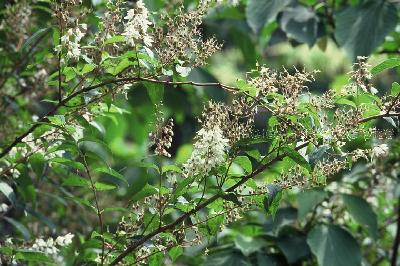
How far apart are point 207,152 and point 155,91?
0.91 ft

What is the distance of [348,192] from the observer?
2.35m

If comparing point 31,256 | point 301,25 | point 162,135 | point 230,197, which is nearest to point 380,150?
point 230,197

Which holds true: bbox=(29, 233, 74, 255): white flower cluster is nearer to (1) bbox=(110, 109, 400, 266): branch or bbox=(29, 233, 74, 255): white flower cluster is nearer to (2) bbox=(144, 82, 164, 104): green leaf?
(1) bbox=(110, 109, 400, 266): branch

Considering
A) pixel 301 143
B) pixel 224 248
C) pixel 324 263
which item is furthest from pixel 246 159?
pixel 224 248

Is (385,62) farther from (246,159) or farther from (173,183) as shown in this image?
(173,183)

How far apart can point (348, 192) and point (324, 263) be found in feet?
0.80

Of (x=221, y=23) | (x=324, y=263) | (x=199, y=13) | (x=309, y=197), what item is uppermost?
(x=221, y=23)

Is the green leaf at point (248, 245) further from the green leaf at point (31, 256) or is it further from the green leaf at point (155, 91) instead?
the green leaf at point (155, 91)

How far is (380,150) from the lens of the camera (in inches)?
67.2

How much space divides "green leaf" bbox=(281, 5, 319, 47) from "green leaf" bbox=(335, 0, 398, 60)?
18.6 inches

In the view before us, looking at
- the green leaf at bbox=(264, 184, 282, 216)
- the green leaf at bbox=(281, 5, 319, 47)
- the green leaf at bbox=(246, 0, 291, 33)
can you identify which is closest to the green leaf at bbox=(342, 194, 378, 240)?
the green leaf at bbox=(264, 184, 282, 216)

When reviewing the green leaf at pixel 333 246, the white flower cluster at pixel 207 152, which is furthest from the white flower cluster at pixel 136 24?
the green leaf at pixel 333 246

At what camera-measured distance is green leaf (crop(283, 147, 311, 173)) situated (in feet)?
5.42

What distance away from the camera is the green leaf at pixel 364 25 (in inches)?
95.1
